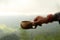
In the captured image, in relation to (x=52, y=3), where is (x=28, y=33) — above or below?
below

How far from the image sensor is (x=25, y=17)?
75 centimetres

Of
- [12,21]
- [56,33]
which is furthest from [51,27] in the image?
[12,21]

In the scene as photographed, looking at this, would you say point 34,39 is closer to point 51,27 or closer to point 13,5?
point 51,27

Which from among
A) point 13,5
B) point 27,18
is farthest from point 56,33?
point 13,5

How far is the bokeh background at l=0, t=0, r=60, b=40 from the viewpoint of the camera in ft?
2.27

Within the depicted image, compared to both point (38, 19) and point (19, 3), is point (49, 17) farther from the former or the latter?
point (19, 3)

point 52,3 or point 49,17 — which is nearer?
point 49,17

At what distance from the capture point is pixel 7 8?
30.2 inches

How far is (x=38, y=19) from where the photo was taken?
26.3 inches

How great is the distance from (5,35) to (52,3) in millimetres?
293

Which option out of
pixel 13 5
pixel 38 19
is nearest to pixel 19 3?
pixel 13 5

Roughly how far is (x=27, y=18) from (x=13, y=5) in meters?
0.10

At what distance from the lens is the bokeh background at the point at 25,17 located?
2.27ft

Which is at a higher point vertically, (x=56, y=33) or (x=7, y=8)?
(x=7, y=8)
